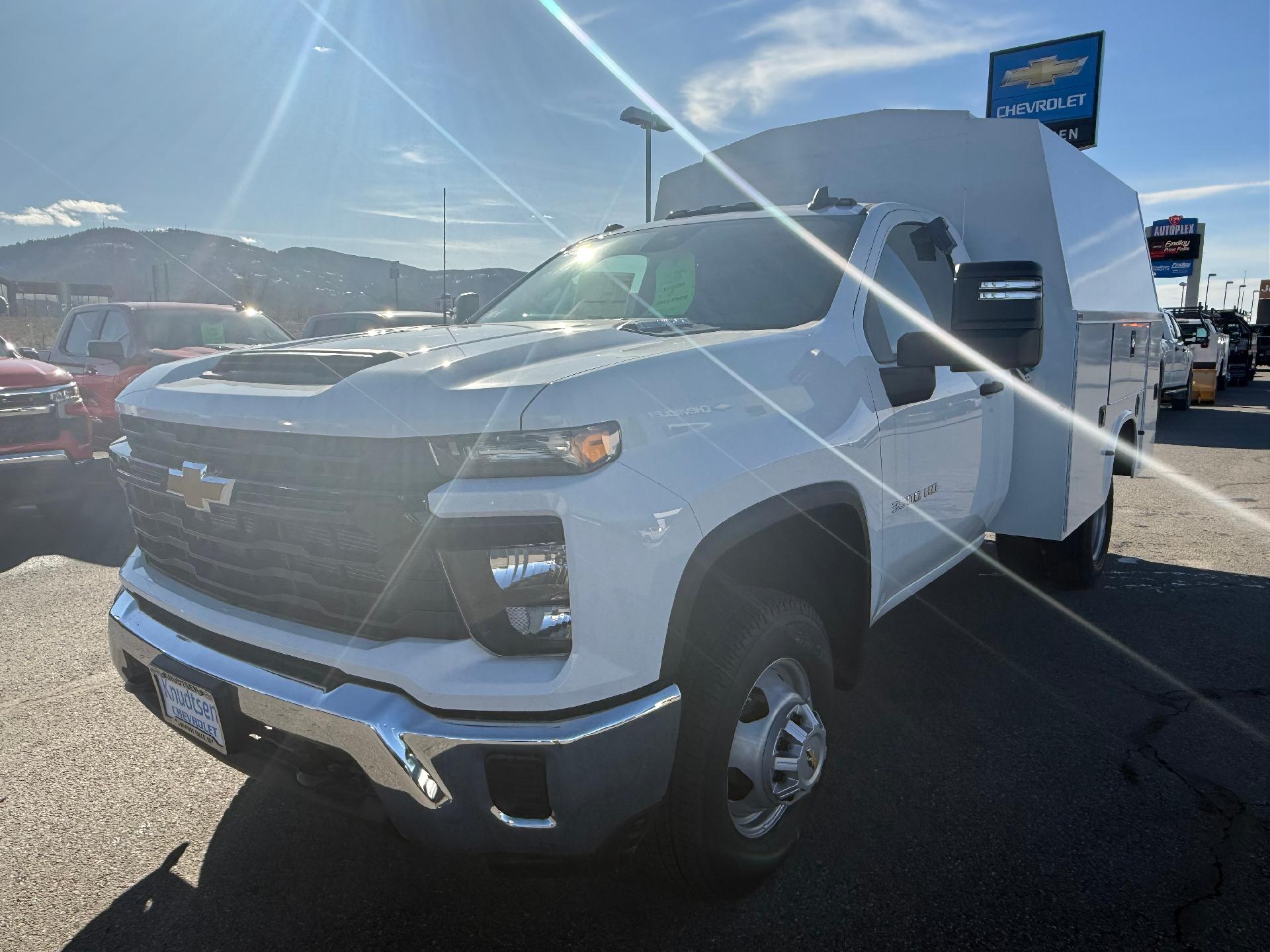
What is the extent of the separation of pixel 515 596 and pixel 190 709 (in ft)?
3.39

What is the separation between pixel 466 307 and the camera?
4.53 metres

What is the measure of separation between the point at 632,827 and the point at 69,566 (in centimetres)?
544

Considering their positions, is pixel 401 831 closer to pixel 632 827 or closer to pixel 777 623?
pixel 632 827

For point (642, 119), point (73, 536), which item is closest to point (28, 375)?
point (73, 536)

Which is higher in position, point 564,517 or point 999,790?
point 564,517

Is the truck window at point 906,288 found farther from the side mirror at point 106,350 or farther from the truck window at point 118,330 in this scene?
the truck window at point 118,330

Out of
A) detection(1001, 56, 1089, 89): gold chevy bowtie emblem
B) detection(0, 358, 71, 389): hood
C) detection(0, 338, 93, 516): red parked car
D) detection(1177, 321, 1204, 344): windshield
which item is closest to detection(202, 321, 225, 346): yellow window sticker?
detection(0, 358, 71, 389): hood

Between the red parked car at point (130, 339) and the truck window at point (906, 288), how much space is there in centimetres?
738

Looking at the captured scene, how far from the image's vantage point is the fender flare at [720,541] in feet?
6.63

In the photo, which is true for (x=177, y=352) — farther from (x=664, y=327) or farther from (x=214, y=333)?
(x=664, y=327)

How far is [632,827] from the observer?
6.59 ft

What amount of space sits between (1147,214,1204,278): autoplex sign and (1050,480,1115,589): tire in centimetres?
4969

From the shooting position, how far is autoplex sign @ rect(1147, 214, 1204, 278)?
48875mm

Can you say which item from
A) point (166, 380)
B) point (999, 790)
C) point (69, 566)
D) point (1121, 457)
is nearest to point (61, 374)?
point (69, 566)
